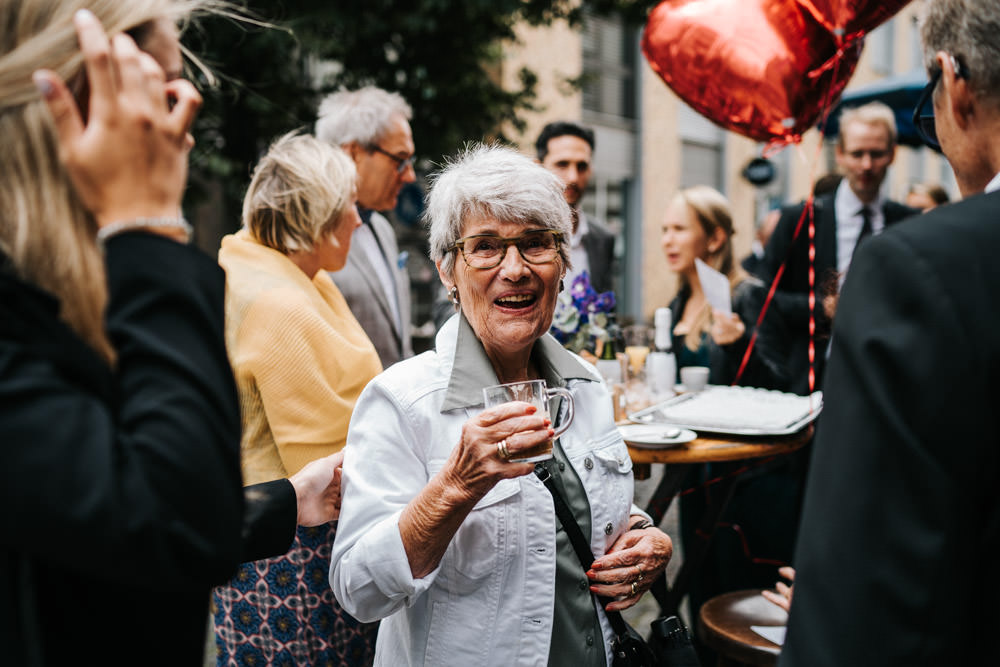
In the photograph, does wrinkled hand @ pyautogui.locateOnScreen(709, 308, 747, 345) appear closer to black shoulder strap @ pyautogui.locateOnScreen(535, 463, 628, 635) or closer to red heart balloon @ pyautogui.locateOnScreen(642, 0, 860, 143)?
red heart balloon @ pyautogui.locateOnScreen(642, 0, 860, 143)

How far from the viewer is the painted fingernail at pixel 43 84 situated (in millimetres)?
854

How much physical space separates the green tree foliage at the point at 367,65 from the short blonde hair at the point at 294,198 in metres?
3.39

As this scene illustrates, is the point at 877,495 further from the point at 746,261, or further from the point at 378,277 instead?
the point at 746,261

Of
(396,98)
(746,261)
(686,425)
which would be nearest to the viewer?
(686,425)

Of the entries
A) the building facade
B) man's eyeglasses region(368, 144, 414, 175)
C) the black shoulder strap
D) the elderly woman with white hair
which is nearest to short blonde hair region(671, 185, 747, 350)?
man's eyeglasses region(368, 144, 414, 175)

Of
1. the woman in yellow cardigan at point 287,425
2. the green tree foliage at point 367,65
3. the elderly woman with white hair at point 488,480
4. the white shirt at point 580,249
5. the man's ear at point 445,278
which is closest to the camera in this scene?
the elderly woman with white hair at point 488,480

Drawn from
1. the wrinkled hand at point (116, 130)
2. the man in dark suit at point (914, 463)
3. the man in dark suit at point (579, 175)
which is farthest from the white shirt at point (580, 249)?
the wrinkled hand at point (116, 130)

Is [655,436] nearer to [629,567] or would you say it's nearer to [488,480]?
[629,567]

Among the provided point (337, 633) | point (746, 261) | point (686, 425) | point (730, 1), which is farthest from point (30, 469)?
point (746, 261)

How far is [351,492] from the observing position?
1.70 meters

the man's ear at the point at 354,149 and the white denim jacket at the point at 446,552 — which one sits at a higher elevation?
the man's ear at the point at 354,149

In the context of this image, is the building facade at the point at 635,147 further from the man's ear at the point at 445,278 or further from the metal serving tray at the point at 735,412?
the man's ear at the point at 445,278

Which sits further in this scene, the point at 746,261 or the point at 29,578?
the point at 746,261

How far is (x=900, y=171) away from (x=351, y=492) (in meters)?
24.4
